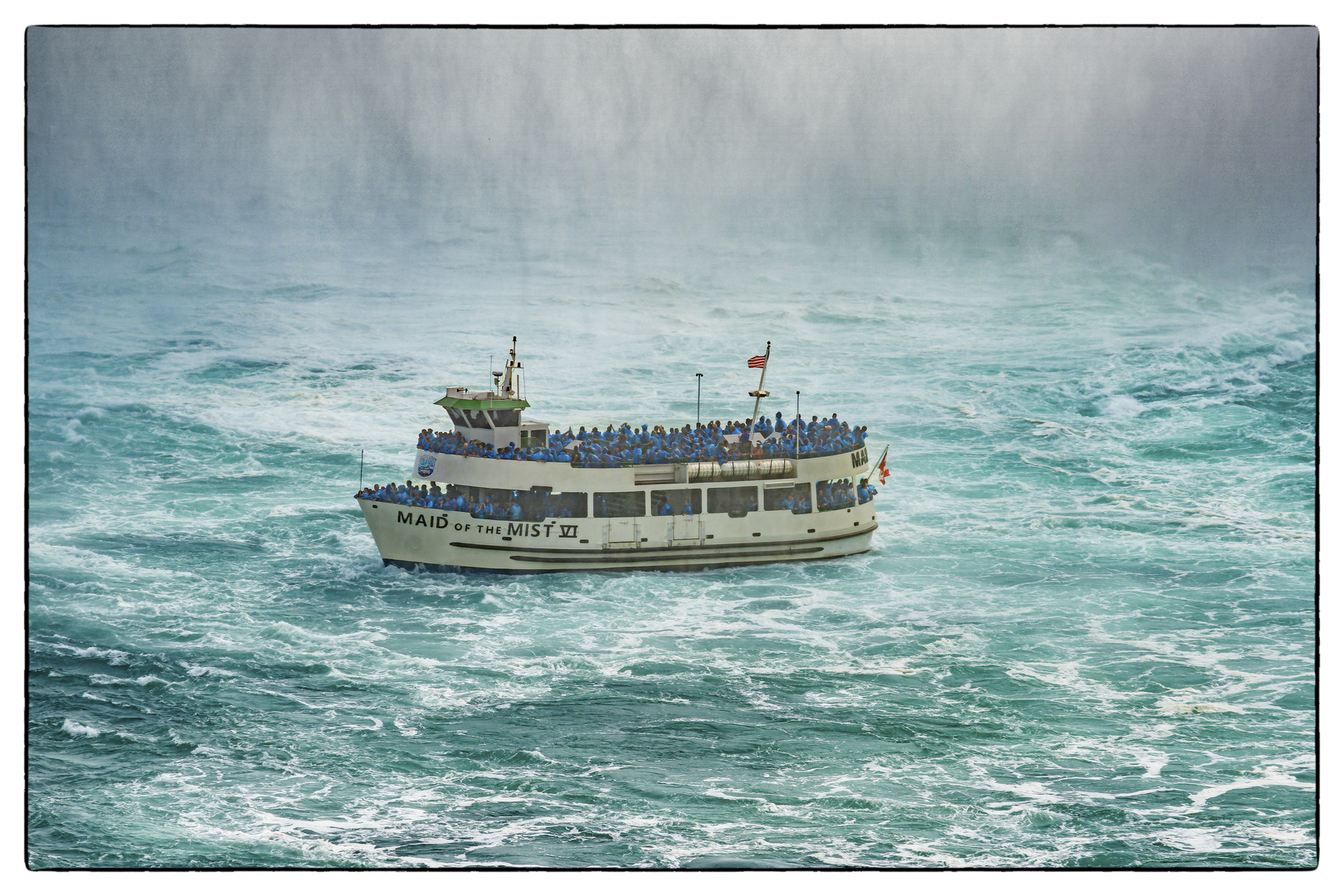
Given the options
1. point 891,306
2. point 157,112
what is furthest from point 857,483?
point 157,112

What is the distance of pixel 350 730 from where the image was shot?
1627 cm

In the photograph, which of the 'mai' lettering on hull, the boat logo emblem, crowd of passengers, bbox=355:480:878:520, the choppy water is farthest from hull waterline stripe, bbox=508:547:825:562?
the boat logo emblem

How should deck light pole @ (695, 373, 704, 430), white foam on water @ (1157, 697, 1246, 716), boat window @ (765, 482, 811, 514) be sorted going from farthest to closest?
1. deck light pole @ (695, 373, 704, 430)
2. boat window @ (765, 482, 811, 514)
3. white foam on water @ (1157, 697, 1246, 716)

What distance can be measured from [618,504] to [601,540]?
451 millimetres

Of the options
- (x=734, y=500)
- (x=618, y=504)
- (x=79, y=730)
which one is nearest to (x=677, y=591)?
(x=618, y=504)

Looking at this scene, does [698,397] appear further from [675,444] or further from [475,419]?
[475,419]

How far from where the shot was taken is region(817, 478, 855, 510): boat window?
19.9 metres

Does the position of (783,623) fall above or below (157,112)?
below

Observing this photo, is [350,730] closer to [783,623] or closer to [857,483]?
[783,623]

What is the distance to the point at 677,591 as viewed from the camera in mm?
19062

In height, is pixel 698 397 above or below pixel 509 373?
below

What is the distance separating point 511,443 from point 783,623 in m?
3.68

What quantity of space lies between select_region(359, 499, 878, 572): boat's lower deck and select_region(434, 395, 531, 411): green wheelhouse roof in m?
1.15

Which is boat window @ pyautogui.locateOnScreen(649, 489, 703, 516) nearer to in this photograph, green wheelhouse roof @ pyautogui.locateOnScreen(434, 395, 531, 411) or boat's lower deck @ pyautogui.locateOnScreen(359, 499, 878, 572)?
boat's lower deck @ pyautogui.locateOnScreen(359, 499, 878, 572)
